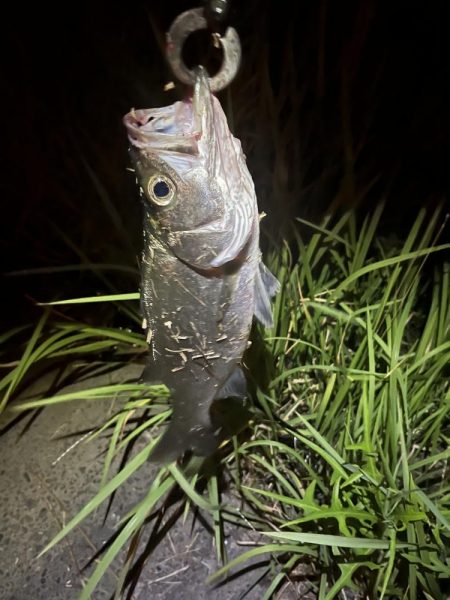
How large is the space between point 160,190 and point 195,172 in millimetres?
78

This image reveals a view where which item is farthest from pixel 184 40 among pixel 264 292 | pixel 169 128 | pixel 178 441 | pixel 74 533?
pixel 74 533

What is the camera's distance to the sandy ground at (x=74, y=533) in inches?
53.7

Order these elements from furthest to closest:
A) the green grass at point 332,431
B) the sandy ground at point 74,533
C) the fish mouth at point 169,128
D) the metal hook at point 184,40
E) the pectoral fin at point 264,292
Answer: the sandy ground at point 74,533 → the green grass at point 332,431 → the pectoral fin at point 264,292 → the fish mouth at point 169,128 → the metal hook at point 184,40

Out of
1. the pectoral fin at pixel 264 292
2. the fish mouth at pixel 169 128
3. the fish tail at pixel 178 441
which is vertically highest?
the fish mouth at pixel 169 128

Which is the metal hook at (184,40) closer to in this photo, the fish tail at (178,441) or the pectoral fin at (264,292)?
the pectoral fin at (264,292)

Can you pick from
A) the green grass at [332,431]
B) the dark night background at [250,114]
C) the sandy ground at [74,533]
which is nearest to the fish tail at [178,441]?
the green grass at [332,431]

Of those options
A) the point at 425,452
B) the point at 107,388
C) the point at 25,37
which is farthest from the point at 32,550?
the point at 25,37

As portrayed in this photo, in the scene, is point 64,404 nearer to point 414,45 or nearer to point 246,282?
point 246,282

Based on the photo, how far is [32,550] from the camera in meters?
1.43

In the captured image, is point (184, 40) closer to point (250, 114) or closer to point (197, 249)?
point (197, 249)

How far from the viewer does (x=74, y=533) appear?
146cm

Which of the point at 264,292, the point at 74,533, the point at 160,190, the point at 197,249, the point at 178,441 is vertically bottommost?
the point at 74,533

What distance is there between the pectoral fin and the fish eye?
0.23 m

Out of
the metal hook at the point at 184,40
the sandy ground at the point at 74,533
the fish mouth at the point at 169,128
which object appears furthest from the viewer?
the sandy ground at the point at 74,533
